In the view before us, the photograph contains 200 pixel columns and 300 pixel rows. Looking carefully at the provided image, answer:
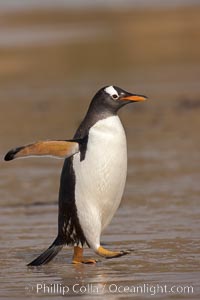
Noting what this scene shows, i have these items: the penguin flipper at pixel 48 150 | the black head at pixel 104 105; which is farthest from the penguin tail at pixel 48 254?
the black head at pixel 104 105

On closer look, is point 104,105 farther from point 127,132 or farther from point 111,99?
point 127,132

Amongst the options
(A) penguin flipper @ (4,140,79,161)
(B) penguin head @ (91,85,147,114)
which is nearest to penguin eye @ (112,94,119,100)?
(B) penguin head @ (91,85,147,114)

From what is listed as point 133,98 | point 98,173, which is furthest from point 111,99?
point 98,173

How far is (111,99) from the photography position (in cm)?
840

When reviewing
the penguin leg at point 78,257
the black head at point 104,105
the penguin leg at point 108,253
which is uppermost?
the black head at point 104,105

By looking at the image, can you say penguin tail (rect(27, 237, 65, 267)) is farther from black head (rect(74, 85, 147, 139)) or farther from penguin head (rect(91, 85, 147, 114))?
penguin head (rect(91, 85, 147, 114))

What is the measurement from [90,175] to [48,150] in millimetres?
332

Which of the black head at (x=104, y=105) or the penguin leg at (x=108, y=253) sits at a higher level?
the black head at (x=104, y=105)

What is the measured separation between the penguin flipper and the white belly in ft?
0.29

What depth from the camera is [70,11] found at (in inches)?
1399

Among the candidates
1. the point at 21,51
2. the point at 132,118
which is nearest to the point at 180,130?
the point at 132,118

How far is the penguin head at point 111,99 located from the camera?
834 cm

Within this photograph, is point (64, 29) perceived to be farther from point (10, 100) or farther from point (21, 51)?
point (10, 100)

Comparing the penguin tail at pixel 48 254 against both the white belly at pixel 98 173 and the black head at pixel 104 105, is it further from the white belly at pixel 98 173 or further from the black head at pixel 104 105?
the black head at pixel 104 105
